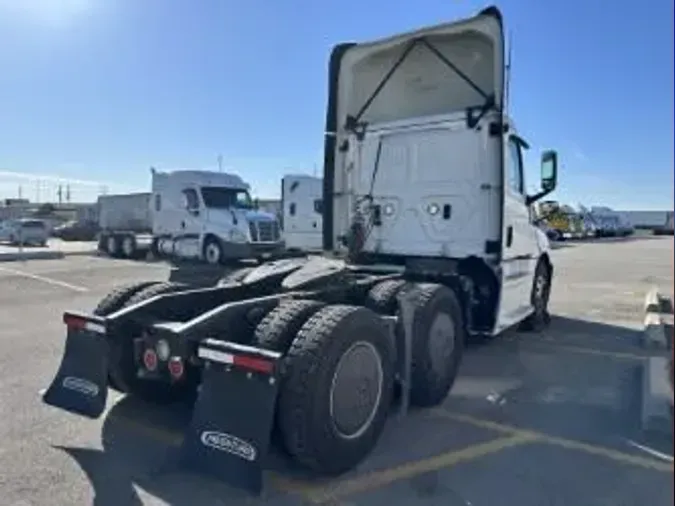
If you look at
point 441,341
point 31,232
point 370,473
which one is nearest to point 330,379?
point 370,473

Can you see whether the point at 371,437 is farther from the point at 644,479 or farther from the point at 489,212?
the point at 489,212

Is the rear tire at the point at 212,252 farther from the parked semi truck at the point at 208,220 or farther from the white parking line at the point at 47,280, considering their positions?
the white parking line at the point at 47,280

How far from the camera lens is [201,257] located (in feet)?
71.2

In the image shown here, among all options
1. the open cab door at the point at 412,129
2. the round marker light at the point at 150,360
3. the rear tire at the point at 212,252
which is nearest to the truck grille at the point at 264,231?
the rear tire at the point at 212,252

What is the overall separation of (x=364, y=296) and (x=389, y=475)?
2.01m

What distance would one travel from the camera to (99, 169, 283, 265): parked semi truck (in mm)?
20969

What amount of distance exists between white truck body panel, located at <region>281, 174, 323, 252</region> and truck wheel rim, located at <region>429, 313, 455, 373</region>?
17.9 metres

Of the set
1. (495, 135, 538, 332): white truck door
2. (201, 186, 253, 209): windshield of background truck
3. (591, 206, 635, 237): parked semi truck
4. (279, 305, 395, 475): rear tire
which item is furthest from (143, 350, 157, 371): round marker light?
(591, 206, 635, 237): parked semi truck

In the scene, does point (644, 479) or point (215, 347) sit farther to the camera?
point (644, 479)

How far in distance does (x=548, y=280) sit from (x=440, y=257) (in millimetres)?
2983

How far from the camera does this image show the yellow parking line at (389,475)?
154 inches

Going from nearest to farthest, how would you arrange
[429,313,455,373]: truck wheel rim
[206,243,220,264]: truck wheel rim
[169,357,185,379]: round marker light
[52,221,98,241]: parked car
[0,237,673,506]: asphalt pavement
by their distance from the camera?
[0,237,673,506]: asphalt pavement → [169,357,185,379]: round marker light → [429,313,455,373]: truck wheel rim → [206,243,220,264]: truck wheel rim → [52,221,98,241]: parked car

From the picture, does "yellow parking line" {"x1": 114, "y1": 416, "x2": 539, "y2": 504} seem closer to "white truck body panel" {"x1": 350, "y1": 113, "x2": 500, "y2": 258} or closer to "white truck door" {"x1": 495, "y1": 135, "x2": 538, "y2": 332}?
"white truck door" {"x1": 495, "y1": 135, "x2": 538, "y2": 332}

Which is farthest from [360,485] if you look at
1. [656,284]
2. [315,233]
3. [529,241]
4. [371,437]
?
[315,233]
